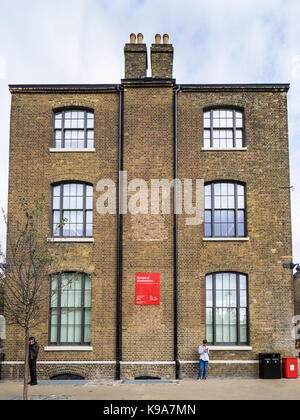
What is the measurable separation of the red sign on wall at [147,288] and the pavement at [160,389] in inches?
108

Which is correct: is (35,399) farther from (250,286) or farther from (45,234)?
(250,286)

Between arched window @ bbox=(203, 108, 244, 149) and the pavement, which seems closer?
the pavement

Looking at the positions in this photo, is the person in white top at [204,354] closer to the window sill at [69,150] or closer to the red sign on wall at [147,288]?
the red sign on wall at [147,288]

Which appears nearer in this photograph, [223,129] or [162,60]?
[223,129]

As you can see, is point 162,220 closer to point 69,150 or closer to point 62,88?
point 69,150

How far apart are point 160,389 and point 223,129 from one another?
32.4 ft

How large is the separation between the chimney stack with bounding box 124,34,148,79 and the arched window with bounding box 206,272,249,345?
327 inches

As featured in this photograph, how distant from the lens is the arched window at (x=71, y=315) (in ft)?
59.1

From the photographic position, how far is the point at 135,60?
1969cm

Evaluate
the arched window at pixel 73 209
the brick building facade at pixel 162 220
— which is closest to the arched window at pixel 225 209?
the brick building facade at pixel 162 220

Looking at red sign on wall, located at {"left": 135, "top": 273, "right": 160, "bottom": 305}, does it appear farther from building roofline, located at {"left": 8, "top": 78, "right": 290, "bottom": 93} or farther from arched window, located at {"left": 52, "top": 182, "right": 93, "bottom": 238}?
building roofline, located at {"left": 8, "top": 78, "right": 290, "bottom": 93}

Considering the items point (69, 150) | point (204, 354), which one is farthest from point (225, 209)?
point (69, 150)

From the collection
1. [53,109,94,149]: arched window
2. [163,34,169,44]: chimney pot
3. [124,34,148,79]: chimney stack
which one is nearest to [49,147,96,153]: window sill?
[53,109,94,149]: arched window

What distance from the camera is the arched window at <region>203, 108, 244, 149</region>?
19.2 meters
